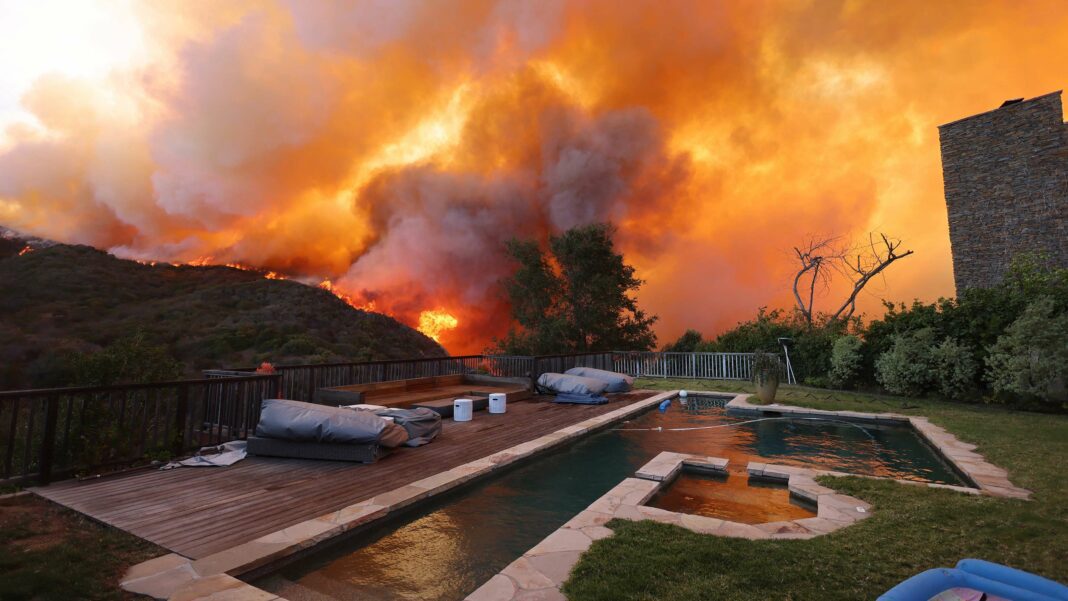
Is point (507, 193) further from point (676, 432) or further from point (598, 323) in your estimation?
point (676, 432)

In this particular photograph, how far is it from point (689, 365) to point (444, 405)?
11674 mm

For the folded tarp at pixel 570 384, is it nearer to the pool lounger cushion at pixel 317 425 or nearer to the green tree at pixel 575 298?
the pool lounger cushion at pixel 317 425

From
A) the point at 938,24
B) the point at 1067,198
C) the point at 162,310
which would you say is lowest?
the point at 162,310

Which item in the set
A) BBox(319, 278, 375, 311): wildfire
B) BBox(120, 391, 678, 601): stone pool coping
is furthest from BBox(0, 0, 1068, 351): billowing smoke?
BBox(120, 391, 678, 601): stone pool coping

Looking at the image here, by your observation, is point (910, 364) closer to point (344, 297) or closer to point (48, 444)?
point (48, 444)

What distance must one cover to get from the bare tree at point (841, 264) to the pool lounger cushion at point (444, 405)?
15967mm

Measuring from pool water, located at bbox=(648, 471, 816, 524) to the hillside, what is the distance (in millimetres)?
16857

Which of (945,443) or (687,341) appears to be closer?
(945,443)

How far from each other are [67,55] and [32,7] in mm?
2805

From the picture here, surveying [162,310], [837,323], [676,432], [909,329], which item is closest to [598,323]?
[837,323]

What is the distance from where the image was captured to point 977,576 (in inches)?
69.9

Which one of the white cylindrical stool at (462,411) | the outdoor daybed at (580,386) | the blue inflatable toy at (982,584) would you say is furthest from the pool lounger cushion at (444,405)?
the blue inflatable toy at (982,584)

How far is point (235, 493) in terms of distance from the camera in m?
3.77

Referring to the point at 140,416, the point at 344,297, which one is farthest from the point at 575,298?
the point at 140,416
